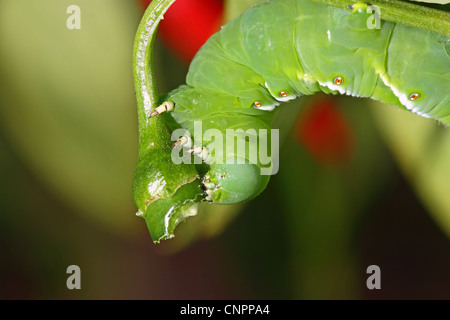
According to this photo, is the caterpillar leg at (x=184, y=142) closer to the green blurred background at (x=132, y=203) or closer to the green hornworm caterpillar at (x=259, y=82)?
the green hornworm caterpillar at (x=259, y=82)

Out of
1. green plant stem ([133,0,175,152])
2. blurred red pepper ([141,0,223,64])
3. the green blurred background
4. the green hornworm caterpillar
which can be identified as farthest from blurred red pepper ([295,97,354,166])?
green plant stem ([133,0,175,152])

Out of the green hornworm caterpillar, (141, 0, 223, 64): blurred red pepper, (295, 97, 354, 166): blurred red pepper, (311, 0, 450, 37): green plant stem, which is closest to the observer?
(311, 0, 450, 37): green plant stem

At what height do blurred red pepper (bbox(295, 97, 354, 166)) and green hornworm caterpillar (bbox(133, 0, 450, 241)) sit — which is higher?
blurred red pepper (bbox(295, 97, 354, 166))

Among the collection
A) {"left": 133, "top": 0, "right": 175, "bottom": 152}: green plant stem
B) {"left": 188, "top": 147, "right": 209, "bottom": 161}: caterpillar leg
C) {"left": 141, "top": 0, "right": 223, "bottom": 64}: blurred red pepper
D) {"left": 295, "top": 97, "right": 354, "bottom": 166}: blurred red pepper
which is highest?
{"left": 141, "top": 0, "right": 223, "bottom": 64}: blurred red pepper

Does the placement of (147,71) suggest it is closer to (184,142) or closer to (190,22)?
(184,142)

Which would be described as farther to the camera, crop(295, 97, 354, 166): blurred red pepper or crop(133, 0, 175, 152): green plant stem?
crop(295, 97, 354, 166): blurred red pepper

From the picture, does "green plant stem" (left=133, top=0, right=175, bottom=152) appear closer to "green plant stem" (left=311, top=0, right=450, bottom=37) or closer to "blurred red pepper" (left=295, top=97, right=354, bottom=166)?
"green plant stem" (left=311, top=0, right=450, bottom=37)

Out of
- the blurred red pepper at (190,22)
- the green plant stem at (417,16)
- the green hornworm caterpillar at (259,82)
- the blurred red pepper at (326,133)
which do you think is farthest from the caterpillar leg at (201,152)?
the blurred red pepper at (326,133)

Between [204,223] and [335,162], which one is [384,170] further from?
[204,223]
